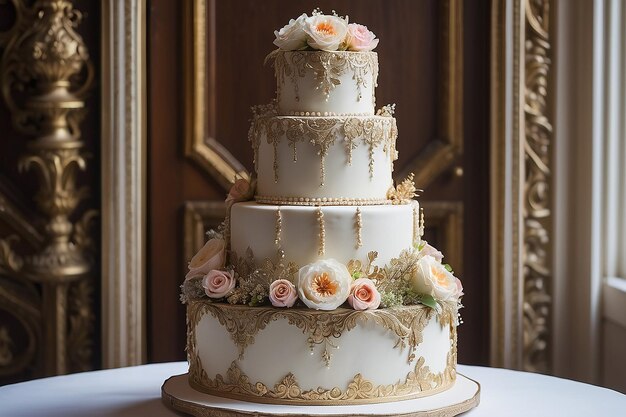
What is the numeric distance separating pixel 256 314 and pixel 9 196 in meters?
2.03

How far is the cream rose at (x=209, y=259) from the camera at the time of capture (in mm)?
2826

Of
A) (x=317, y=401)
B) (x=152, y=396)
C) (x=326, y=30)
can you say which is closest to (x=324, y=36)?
(x=326, y=30)

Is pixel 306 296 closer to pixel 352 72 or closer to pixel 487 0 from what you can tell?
pixel 352 72

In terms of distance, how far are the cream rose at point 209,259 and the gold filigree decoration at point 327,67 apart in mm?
441

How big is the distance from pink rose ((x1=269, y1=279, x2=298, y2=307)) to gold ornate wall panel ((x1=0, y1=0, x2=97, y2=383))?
1901 mm

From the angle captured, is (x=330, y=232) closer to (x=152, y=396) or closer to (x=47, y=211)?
(x=152, y=396)

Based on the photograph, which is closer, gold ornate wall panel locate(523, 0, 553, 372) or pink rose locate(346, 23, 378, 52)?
pink rose locate(346, 23, 378, 52)

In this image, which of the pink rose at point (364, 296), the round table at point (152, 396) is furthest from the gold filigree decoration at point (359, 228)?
the round table at point (152, 396)

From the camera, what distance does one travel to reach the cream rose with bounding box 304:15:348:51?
277 centimetres

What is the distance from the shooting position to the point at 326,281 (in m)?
2.61

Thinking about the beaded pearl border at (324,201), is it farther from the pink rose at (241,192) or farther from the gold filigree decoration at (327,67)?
→ the gold filigree decoration at (327,67)

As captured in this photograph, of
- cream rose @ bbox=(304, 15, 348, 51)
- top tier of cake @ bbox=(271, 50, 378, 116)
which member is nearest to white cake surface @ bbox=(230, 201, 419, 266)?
top tier of cake @ bbox=(271, 50, 378, 116)

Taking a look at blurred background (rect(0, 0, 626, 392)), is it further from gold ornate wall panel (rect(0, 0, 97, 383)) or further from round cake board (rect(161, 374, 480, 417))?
round cake board (rect(161, 374, 480, 417))

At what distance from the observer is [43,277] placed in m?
4.33
